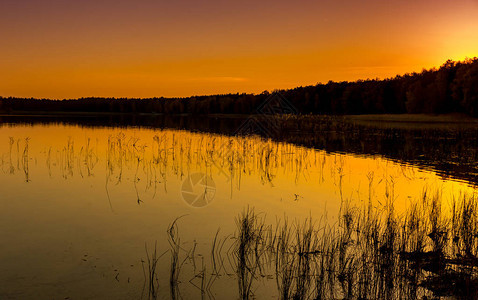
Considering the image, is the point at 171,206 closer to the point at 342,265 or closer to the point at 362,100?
the point at 342,265

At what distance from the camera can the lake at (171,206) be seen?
7.10 meters

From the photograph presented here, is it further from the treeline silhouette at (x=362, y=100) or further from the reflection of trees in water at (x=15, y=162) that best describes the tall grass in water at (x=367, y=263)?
the treeline silhouette at (x=362, y=100)

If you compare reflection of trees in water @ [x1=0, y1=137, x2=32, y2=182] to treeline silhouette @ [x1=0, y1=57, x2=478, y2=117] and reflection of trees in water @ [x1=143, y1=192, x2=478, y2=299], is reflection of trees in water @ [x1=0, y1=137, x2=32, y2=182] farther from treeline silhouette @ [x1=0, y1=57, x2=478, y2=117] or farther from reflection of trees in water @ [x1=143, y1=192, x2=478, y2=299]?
treeline silhouette @ [x1=0, y1=57, x2=478, y2=117]

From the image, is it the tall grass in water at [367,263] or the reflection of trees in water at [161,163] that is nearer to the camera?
the tall grass in water at [367,263]

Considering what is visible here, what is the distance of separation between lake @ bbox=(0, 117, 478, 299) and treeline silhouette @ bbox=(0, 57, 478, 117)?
65985 millimetres

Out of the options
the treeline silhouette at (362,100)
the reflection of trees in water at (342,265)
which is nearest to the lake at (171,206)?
the reflection of trees in water at (342,265)

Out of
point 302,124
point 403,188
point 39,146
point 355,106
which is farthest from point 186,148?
point 355,106

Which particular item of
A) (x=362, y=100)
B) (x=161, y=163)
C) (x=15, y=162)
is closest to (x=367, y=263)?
(x=161, y=163)

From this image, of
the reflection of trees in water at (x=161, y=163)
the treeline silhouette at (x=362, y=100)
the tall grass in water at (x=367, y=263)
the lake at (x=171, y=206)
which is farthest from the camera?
the treeline silhouette at (x=362, y=100)

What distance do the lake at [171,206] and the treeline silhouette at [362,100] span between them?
65985 mm

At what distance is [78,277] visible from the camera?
7215 mm

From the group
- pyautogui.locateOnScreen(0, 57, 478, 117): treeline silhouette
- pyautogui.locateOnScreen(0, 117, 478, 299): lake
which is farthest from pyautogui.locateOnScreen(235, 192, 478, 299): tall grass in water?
pyautogui.locateOnScreen(0, 57, 478, 117): treeline silhouette

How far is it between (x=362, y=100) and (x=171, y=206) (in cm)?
11723

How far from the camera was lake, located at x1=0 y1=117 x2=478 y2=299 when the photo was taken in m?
7.10
